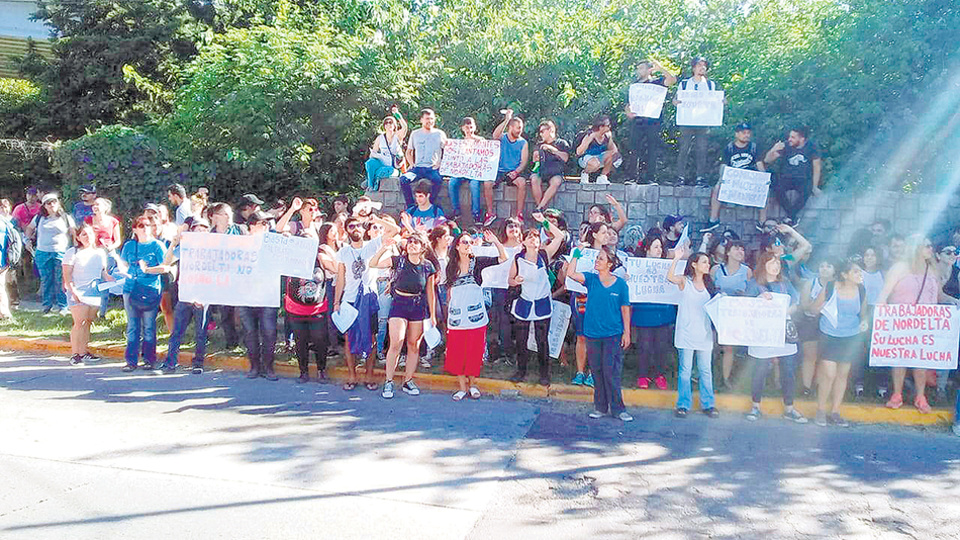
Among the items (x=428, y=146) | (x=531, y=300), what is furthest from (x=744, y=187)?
(x=428, y=146)

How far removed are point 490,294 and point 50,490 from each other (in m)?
4.93

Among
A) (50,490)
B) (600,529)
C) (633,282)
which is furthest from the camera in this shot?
(633,282)

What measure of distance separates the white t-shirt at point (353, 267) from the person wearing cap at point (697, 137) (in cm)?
541

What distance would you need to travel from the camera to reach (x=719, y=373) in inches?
344

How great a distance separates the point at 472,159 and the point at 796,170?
4.34 m

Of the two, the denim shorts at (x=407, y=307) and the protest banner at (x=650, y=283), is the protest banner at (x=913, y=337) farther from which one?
the denim shorts at (x=407, y=307)

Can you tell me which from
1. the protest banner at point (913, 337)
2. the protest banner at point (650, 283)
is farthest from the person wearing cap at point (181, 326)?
the protest banner at point (913, 337)

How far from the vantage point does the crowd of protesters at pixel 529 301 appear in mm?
7617

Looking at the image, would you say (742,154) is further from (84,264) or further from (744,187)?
(84,264)

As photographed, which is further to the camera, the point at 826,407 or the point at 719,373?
the point at 719,373

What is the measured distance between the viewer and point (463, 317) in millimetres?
8055

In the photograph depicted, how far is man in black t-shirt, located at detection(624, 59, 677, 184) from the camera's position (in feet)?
36.3

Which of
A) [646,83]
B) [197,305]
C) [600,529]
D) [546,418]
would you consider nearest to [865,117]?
[646,83]

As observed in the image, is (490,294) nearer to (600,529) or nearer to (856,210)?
(600,529)
